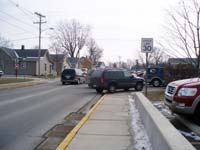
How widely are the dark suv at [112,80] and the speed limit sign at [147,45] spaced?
9.02 metres

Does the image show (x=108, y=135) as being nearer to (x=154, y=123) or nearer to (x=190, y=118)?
(x=154, y=123)

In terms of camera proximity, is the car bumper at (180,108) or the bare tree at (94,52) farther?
the bare tree at (94,52)

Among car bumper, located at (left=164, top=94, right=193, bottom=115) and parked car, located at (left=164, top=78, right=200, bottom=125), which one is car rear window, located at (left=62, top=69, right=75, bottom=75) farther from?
parked car, located at (left=164, top=78, right=200, bottom=125)

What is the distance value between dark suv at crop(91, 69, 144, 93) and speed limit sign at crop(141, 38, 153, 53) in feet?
29.6

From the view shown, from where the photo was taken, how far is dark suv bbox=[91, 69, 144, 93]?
28.1 m

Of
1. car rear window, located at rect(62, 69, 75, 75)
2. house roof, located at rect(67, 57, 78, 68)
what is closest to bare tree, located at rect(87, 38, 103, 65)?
house roof, located at rect(67, 57, 78, 68)

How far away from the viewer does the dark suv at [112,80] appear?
28.1m

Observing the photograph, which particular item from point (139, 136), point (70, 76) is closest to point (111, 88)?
point (70, 76)

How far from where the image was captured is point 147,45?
1934cm

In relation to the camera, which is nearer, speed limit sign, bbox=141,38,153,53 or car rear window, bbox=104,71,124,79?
speed limit sign, bbox=141,38,153,53

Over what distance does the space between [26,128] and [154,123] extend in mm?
4263

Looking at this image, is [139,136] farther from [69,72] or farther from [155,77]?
[69,72]

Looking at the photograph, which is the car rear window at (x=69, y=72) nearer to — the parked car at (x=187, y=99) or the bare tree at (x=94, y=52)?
the parked car at (x=187, y=99)

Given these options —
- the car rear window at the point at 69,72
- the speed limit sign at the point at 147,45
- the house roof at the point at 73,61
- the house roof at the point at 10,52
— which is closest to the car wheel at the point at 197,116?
the speed limit sign at the point at 147,45
